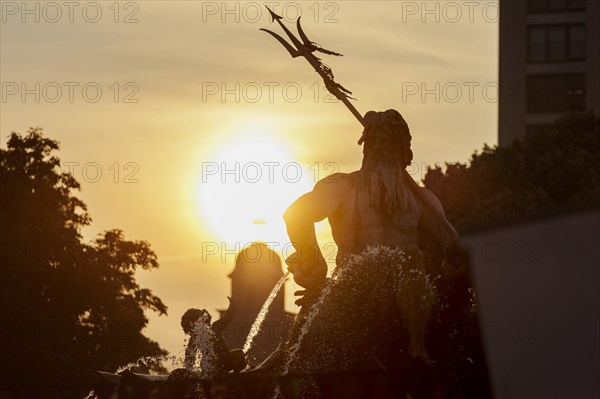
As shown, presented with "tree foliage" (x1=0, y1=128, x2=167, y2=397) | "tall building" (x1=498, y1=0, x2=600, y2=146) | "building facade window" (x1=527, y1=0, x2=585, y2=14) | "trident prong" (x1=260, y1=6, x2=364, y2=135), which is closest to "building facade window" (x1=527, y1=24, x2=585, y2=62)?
"tall building" (x1=498, y1=0, x2=600, y2=146)

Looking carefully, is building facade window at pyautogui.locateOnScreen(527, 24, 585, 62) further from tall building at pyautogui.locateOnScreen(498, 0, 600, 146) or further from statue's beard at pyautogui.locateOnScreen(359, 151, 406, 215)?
statue's beard at pyautogui.locateOnScreen(359, 151, 406, 215)

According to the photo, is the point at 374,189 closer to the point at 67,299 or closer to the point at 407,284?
the point at 407,284

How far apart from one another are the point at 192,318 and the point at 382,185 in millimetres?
1874

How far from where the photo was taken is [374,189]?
1709 centimetres

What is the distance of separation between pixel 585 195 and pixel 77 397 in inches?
1912

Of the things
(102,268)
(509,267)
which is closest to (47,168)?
(102,268)

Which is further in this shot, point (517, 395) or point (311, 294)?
point (517, 395)

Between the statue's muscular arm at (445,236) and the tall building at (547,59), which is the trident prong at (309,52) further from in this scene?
the tall building at (547,59)

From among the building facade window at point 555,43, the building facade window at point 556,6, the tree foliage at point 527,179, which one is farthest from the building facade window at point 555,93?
the tree foliage at point 527,179

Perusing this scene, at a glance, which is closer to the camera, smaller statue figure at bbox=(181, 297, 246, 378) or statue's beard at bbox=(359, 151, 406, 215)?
smaller statue figure at bbox=(181, 297, 246, 378)

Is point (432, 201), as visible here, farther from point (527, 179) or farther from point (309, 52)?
point (527, 179)

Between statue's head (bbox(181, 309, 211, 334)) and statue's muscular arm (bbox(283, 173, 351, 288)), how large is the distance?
0.97 metres

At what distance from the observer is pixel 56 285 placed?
54156mm

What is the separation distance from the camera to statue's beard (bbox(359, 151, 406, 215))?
671 inches
